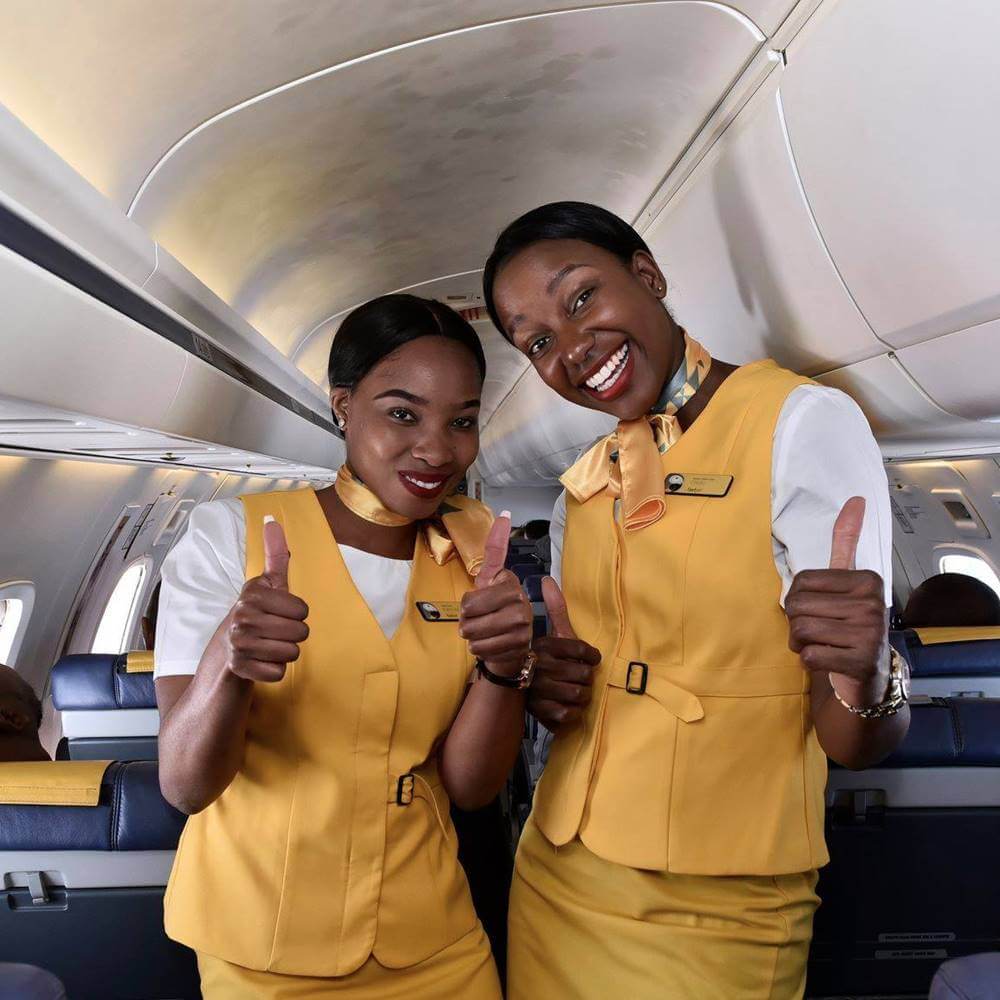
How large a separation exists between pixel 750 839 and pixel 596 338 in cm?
97

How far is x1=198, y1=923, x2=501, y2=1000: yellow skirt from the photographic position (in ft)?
5.41

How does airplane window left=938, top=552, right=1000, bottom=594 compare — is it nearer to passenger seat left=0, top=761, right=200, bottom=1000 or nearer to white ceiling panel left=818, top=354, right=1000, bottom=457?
white ceiling panel left=818, top=354, right=1000, bottom=457

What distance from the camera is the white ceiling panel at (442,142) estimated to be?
2492 millimetres

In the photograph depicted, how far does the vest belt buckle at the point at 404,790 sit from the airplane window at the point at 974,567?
27.0ft

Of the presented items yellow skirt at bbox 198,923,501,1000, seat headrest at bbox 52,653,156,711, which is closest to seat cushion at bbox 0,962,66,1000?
yellow skirt at bbox 198,923,501,1000

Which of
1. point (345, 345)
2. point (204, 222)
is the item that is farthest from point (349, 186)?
point (345, 345)

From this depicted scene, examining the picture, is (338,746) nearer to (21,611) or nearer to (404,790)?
(404,790)

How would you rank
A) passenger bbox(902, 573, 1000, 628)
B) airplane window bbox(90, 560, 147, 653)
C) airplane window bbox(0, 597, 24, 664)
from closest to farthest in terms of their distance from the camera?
passenger bbox(902, 573, 1000, 628) → airplane window bbox(0, 597, 24, 664) → airplane window bbox(90, 560, 147, 653)

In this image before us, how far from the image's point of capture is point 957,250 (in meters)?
1.79

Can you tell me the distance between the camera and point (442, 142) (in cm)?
330

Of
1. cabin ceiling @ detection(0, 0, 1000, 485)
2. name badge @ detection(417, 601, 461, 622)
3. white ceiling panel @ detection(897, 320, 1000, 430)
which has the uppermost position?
cabin ceiling @ detection(0, 0, 1000, 485)

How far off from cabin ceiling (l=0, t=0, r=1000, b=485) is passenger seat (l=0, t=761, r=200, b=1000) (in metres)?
1.49

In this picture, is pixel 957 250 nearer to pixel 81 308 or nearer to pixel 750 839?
pixel 750 839

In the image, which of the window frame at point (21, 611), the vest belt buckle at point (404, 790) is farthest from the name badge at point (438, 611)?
the window frame at point (21, 611)
